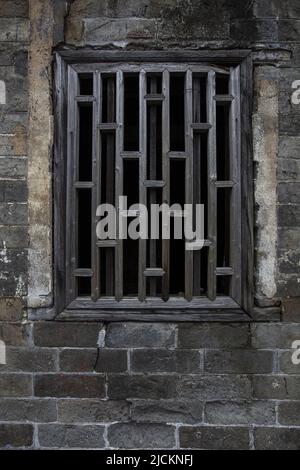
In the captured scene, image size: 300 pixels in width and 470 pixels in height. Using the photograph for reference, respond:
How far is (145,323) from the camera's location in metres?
3.01

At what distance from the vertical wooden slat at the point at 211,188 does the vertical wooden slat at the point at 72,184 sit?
85 cm

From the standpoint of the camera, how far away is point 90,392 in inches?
118

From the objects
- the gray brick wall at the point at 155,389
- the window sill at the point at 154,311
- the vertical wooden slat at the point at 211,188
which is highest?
the vertical wooden slat at the point at 211,188

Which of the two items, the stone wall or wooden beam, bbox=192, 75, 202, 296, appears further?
wooden beam, bbox=192, 75, 202, 296

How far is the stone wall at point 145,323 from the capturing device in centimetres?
300

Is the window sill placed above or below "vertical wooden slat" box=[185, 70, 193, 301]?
below

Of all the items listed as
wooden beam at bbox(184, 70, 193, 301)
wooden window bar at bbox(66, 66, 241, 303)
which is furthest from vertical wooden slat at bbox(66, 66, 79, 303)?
wooden beam at bbox(184, 70, 193, 301)

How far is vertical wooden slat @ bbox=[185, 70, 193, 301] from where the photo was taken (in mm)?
3035

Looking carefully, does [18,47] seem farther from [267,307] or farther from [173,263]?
[267,307]

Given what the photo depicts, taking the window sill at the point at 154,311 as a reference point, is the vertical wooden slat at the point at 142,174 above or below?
above

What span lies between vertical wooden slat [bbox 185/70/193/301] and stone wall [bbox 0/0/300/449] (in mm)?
234

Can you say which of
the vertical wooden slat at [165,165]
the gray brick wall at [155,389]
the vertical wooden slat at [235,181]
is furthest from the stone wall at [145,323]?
the vertical wooden slat at [165,165]

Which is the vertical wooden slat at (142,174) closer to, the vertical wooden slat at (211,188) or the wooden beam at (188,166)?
the wooden beam at (188,166)

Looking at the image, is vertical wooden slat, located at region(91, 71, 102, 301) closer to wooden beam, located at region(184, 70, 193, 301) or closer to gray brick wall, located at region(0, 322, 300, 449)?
gray brick wall, located at region(0, 322, 300, 449)
